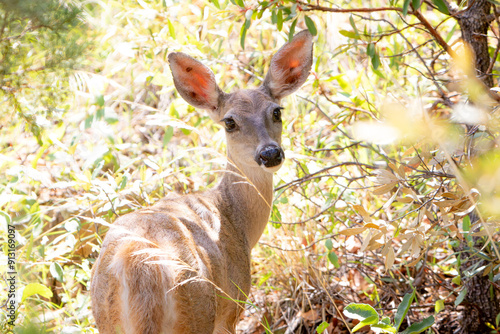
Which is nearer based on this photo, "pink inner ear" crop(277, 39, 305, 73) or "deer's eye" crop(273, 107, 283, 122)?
"deer's eye" crop(273, 107, 283, 122)

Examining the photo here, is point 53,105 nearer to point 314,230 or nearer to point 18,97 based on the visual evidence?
point 18,97

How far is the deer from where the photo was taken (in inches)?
98.1

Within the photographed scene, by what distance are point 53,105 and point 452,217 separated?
91.4 inches

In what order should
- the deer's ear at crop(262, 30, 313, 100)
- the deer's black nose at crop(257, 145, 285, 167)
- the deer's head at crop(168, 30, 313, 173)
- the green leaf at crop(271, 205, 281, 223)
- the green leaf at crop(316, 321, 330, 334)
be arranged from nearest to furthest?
the green leaf at crop(316, 321, 330, 334)
the deer's black nose at crop(257, 145, 285, 167)
the deer's head at crop(168, 30, 313, 173)
the deer's ear at crop(262, 30, 313, 100)
the green leaf at crop(271, 205, 281, 223)

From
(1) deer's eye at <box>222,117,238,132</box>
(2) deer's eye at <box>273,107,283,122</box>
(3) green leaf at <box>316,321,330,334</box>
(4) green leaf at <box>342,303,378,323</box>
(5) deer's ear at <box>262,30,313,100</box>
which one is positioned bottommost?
(3) green leaf at <box>316,321,330,334</box>

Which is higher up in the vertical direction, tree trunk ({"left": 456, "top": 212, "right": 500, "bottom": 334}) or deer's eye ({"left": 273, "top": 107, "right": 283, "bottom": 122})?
deer's eye ({"left": 273, "top": 107, "right": 283, "bottom": 122})

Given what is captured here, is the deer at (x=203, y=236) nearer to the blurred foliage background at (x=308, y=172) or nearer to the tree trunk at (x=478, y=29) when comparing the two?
the blurred foliage background at (x=308, y=172)

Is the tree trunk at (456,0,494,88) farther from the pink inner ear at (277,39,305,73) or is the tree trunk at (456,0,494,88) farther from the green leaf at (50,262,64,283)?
the green leaf at (50,262,64,283)

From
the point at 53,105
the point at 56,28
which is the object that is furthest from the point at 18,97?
the point at 56,28

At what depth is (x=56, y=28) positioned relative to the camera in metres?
2.17

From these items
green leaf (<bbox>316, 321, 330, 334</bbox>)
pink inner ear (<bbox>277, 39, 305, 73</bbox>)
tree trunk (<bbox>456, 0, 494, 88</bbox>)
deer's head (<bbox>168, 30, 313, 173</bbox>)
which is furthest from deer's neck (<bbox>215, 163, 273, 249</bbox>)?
tree trunk (<bbox>456, 0, 494, 88</bbox>)

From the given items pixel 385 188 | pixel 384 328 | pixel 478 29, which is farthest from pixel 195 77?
pixel 384 328

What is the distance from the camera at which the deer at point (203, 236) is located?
98.1 inches

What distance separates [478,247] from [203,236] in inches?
77.0
